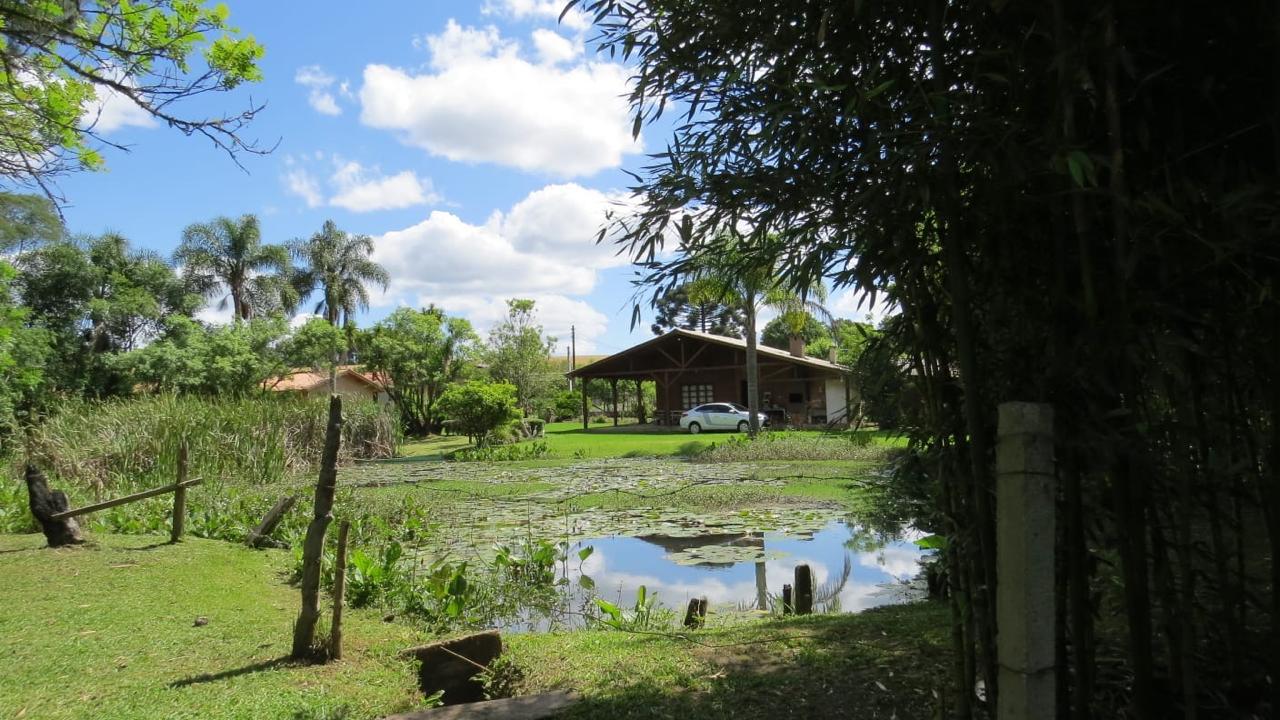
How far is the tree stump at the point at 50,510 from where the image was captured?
7.49 metres

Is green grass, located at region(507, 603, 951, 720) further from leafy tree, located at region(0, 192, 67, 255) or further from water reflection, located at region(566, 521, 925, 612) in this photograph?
leafy tree, located at region(0, 192, 67, 255)

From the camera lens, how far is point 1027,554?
1840mm

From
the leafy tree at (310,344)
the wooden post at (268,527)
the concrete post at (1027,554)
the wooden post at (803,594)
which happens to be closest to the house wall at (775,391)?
the leafy tree at (310,344)

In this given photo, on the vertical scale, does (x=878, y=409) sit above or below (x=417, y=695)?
above

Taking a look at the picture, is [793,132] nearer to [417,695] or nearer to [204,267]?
[417,695]

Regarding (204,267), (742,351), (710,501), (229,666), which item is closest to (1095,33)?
(229,666)

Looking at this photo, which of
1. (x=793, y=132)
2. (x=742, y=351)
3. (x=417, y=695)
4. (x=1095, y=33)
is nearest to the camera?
(x=1095, y=33)

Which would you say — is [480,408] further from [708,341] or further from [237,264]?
[237,264]

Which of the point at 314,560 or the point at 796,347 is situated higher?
the point at 796,347

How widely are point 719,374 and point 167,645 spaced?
107ft

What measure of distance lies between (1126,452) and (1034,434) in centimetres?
47

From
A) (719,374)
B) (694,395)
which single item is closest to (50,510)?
(719,374)

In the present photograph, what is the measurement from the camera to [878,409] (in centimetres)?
297

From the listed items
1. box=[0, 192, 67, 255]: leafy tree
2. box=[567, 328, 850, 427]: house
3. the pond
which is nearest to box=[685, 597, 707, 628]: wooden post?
the pond
